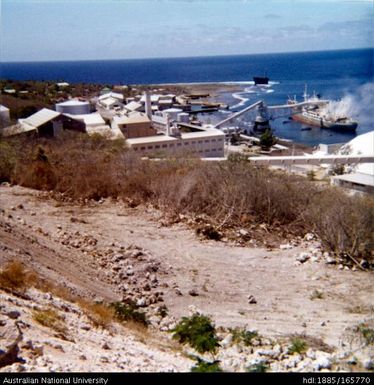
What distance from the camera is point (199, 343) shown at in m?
4.32

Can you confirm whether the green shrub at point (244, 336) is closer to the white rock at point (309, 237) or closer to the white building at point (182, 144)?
the white rock at point (309, 237)

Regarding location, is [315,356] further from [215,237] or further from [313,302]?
[215,237]

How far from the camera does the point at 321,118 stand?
110 feet

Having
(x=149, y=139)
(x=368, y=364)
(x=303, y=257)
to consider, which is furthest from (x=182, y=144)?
(x=368, y=364)

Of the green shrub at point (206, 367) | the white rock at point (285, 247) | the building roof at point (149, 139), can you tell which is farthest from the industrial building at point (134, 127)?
the green shrub at point (206, 367)

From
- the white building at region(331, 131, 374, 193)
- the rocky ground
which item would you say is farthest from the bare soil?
the white building at region(331, 131, 374, 193)

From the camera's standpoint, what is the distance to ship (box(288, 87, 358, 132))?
31761 millimetres

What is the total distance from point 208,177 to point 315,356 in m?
6.04

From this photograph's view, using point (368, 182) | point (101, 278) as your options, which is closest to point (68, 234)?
point (101, 278)

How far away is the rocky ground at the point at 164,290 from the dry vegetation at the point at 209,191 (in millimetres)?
395

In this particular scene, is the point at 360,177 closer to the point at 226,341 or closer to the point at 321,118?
the point at 226,341

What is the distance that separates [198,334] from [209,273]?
7.38 ft

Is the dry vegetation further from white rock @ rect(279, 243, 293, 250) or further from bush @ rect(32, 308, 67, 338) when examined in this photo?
bush @ rect(32, 308, 67, 338)
